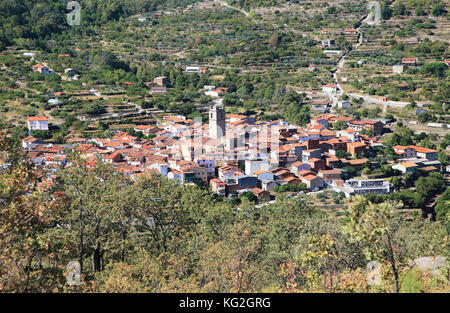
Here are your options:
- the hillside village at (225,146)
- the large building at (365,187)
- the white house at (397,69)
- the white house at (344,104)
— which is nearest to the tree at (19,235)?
the hillside village at (225,146)

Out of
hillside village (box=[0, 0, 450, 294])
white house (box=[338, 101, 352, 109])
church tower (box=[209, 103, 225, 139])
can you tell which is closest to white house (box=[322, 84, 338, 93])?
hillside village (box=[0, 0, 450, 294])

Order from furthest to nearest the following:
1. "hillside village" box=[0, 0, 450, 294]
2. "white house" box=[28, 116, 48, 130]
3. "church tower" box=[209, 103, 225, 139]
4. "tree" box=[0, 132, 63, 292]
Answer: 1. "white house" box=[28, 116, 48, 130]
2. "church tower" box=[209, 103, 225, 139]
3. "hillside village" box=[0, 0, 450, 294]
4. "tree" box=[0, 132, 63, 292]

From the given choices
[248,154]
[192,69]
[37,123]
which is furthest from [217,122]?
[192,69]

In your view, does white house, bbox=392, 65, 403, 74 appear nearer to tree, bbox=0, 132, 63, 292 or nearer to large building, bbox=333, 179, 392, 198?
large building, bbox=333, 179, 392, 198

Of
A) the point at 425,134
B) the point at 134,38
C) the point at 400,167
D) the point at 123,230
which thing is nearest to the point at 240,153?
the point at 400,167

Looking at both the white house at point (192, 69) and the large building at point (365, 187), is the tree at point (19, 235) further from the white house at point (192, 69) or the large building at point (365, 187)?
the white house at point (192, 69)
